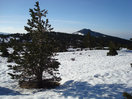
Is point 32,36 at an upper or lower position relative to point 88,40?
lower

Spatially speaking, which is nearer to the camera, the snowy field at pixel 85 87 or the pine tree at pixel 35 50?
the snowy field at pixel 85 87

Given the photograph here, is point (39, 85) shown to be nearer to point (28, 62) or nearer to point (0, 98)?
point (28, 62)

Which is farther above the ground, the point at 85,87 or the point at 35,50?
the point at 35,50

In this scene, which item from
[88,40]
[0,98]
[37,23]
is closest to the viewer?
[0,98]

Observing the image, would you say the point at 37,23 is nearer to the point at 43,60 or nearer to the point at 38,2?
the point at 38,2

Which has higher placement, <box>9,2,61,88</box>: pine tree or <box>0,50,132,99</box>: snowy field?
<box>9,2,61,88</box>: pine tree

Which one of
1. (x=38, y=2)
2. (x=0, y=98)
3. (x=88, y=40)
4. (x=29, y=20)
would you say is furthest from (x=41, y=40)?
(x=88, y=40)

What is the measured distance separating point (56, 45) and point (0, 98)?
3.69 metres

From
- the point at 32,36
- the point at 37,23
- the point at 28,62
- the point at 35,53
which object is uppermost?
the point at 37,23

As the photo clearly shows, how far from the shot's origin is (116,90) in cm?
459

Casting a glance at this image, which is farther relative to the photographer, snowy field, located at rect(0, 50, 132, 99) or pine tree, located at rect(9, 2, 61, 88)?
pine tree, located at rect(9, 2, 61, 88)

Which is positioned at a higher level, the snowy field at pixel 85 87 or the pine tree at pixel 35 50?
the pine tree at pixel 35 50

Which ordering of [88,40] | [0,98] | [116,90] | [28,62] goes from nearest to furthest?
[0,98] → [116,90] → [28,62] → [88,40]

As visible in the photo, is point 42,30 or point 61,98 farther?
point 42,30
